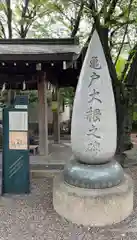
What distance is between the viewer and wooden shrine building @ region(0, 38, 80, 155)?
5805mm

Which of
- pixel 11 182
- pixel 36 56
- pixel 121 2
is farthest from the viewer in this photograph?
pixel 121 2

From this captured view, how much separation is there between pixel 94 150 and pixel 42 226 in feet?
4.34

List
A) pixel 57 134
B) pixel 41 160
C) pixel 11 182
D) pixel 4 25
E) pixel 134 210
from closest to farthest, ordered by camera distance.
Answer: pixel 134 210 → pixel 11 182 → pixel 41 160 → pixel 57 134 → pixel 4 25

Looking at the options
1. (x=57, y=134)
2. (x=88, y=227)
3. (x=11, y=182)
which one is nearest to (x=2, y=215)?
(x=11, y=182)

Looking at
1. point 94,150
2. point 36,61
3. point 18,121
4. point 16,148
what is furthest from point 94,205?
point 36,61

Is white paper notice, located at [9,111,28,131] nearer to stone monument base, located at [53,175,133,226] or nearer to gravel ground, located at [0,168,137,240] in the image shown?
gravel ground, located at [0,168,137,240]

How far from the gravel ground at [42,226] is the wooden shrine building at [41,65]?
2.81 metres

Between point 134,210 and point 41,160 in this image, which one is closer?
point 134,210

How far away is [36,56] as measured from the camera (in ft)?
19.0

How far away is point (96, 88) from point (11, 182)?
7.82ft

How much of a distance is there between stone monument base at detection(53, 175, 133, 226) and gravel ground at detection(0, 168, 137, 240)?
103mm

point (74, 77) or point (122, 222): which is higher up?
point (74, 77)

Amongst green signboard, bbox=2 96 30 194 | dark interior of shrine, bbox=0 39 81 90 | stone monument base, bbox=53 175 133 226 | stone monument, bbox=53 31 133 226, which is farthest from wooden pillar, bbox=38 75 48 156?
stone monument base, bbox=53 175 133 226

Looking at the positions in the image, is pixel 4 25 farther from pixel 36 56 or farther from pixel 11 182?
pixel 11 182
